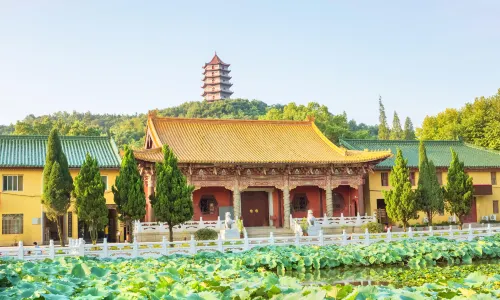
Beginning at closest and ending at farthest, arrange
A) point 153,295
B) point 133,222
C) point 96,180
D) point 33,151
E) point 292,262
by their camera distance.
→ point 153,295, point 292,262, point 96,180, point 133,222, point 33,151

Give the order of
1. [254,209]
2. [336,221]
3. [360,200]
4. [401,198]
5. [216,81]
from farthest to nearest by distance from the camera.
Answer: [216,81], [254,209], [360,200], [336,221], [401,198]

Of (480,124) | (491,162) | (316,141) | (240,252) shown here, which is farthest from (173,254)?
(480,124)

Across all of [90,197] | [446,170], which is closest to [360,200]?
[446,170]

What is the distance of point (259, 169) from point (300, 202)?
3746 mm

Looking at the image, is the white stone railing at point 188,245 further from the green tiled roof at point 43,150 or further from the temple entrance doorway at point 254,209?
the temple entrance doorway at point 254,209

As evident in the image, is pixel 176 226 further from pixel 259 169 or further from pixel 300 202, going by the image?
pixel 300 202

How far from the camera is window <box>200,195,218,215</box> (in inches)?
1195

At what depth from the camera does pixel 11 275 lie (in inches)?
410

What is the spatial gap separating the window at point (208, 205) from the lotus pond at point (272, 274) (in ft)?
35.6

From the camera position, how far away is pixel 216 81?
353 ft

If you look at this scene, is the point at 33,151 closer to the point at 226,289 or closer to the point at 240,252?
the point at 240,252

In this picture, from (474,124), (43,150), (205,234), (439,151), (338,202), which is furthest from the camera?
(474,124)

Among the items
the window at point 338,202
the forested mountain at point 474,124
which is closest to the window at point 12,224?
the window at point 338,202

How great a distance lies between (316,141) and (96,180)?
1391 centimetres
